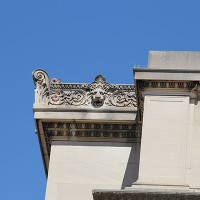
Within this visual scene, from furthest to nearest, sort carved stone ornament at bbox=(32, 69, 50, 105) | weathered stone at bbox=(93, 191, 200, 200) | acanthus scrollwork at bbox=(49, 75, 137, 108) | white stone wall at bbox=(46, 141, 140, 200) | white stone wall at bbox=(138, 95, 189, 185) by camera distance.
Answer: carved stone ornament at bbox=(32, 69, 50, 105) < acanthus scrollwork at bbox=(49, 75, 137, 108) < white stone wall at bbox=(46, 141, 140, 200) < white stone wall at bbox=(138, 95, 189, 185) < weathered stone at bbox=(93, 191, 200, 200)

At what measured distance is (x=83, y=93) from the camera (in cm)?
4634

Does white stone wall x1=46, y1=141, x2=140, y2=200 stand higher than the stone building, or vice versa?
the stone building

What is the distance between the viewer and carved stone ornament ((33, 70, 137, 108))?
1809 inches

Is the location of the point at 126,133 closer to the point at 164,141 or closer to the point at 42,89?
the point at 42,89

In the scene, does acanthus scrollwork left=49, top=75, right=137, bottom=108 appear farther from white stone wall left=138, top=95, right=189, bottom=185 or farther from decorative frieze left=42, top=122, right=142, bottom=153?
white stone wall left=138, top=95, right=189, bottom=185

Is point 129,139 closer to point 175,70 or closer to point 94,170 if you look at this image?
point 94,170

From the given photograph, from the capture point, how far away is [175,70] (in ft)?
137

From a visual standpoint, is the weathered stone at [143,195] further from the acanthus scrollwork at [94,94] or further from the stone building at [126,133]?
the acanthus scrollwork at [94,94]

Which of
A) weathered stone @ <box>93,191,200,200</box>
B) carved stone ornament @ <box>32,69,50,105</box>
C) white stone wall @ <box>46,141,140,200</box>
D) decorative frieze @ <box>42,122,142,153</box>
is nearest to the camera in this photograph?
weathered stone @ <box>93,191,200,200</box>

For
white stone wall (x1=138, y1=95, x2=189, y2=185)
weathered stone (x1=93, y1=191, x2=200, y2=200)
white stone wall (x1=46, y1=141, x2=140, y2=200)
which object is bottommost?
white stone wall (x1=46, y1=141, x2=140, y2=200)


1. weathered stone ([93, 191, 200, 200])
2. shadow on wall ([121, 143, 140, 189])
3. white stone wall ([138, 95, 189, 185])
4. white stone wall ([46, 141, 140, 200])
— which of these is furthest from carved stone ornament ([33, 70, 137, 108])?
weathered stone ([93, 191, 200, 200])

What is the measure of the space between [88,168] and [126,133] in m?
1.93

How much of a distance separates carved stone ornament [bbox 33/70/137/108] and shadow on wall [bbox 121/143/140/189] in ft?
5.73

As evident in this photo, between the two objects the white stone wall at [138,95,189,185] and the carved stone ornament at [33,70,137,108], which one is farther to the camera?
the carved stone ornament at [33,70,137,108]
